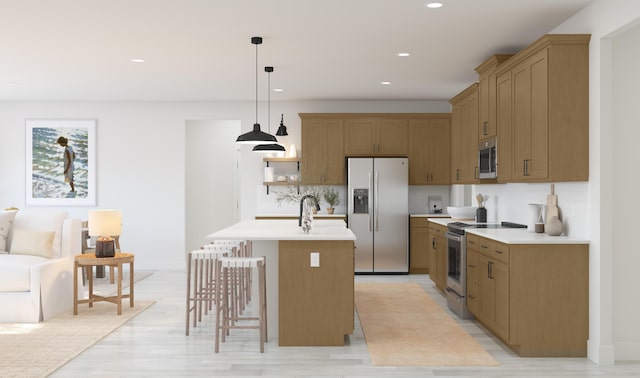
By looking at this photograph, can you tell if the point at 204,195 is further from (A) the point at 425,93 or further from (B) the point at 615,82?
(B) the point at 615,82

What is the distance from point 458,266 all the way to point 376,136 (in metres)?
3.73

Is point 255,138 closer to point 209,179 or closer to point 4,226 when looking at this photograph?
point 4,226

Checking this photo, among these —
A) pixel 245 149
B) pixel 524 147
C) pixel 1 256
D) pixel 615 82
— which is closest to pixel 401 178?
pixel 245 149

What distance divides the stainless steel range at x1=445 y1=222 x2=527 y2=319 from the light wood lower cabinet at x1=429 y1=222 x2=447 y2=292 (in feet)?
1.26

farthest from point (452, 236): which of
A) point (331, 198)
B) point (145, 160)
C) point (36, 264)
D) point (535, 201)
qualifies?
point (145, 160)

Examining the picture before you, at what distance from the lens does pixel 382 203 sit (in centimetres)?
948

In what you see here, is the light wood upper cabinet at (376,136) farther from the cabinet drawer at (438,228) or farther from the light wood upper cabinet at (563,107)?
the light wood upper cabinet at (563,107)

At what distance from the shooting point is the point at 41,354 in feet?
16.1

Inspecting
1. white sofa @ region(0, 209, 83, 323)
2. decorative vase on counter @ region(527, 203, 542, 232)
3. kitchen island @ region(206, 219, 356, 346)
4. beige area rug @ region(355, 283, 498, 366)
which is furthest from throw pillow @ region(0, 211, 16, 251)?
decorative vase on counter @ region(527, 203, 542, 232)

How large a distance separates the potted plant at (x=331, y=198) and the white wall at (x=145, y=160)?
1011 mm

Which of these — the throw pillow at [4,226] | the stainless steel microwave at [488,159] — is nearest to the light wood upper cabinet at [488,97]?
the stainless steel microwave at [488,159]

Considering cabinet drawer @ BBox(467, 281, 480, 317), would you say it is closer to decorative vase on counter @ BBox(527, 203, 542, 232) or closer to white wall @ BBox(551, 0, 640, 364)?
decorative vase on counter @ BBox(527, 203, 542, 232)

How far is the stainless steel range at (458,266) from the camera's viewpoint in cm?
623

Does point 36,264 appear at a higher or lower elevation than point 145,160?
lower
